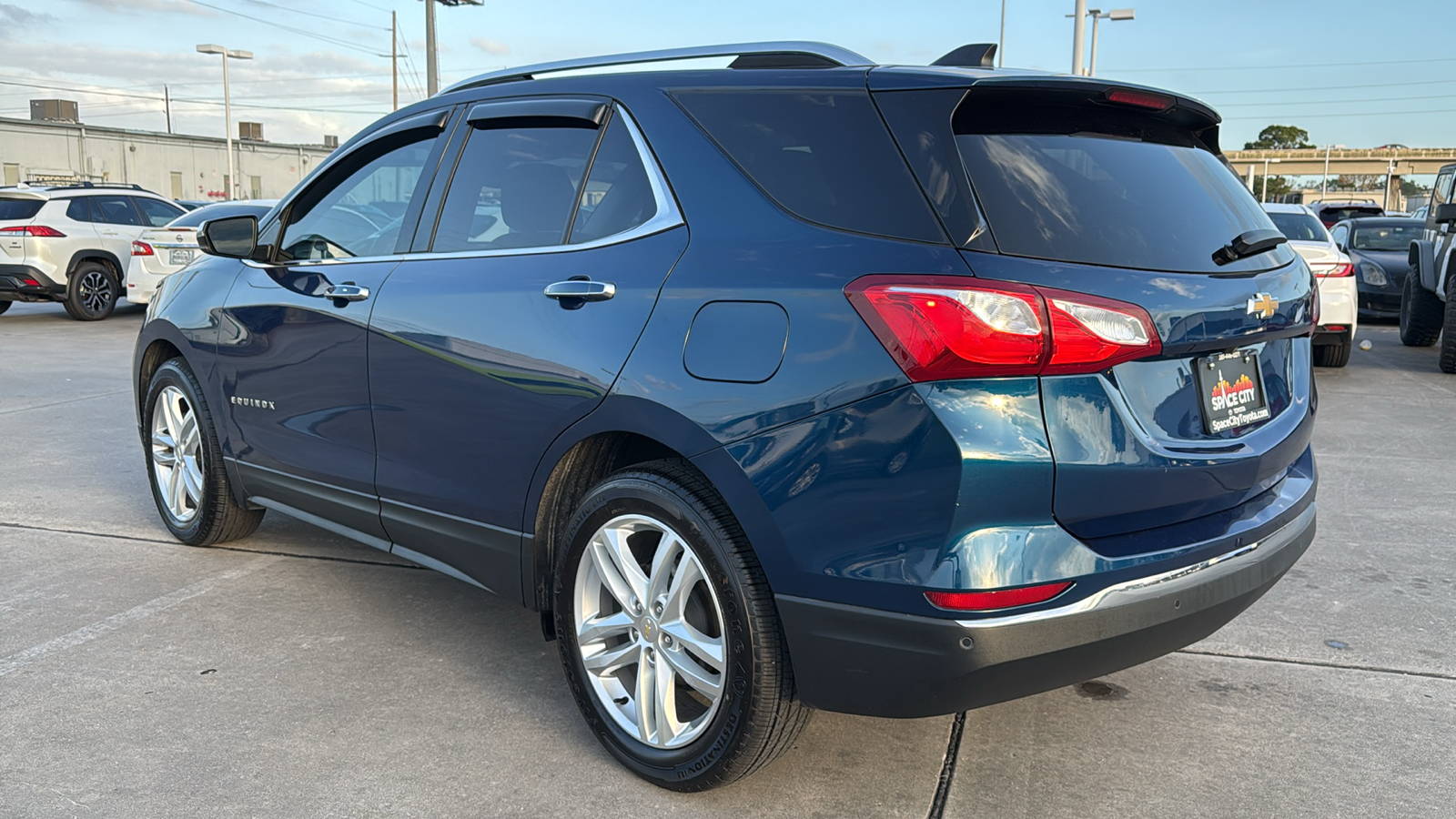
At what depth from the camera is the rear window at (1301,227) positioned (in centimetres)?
1048

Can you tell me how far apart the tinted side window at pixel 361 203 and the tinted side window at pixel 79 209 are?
13273 millimetres

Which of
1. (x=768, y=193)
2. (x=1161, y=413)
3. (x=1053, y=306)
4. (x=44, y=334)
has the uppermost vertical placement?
(x=768, y=193)

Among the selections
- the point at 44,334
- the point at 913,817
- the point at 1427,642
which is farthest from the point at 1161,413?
the point at 44,334

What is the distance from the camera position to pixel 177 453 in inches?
191

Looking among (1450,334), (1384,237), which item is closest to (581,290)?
(1450,334)

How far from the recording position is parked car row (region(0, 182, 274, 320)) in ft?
48.6

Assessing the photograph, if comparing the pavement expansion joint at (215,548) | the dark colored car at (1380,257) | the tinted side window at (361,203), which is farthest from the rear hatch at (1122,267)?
the dark colored car at (1380,257)

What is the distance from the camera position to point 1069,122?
2.67 m

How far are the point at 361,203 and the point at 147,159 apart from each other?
5829 cm

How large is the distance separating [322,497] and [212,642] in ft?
1.89

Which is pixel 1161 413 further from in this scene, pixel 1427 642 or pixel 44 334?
pixel 44 334

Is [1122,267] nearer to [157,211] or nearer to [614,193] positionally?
[614,193]

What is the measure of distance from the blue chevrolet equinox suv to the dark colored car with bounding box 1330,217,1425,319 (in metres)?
14.2

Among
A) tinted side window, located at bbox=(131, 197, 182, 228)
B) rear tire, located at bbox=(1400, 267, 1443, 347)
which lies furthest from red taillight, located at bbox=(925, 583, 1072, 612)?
tinted side window, located at bbox=(131, 197, 182, 228)
